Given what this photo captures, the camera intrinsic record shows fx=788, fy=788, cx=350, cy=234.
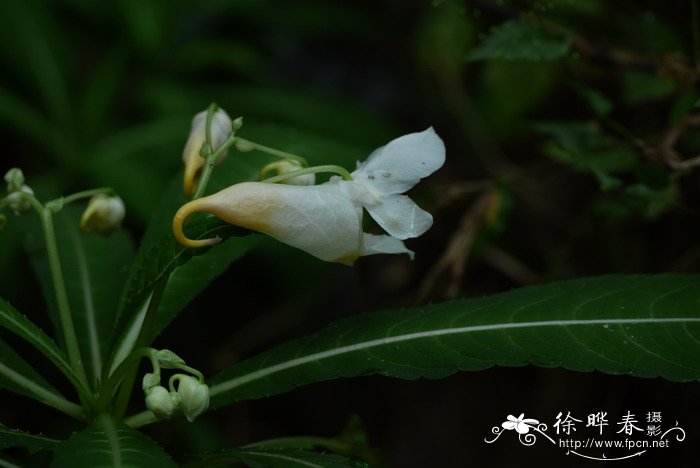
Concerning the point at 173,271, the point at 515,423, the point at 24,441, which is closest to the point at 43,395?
the point at 24,441

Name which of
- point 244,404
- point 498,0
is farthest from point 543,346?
point 244,404

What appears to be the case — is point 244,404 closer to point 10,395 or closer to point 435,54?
point 10,395

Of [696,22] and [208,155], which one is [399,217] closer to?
[208,155]

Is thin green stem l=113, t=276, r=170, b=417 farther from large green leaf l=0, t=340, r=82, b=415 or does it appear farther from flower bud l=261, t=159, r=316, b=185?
flower bud l=261, t=159, r=316, b=185

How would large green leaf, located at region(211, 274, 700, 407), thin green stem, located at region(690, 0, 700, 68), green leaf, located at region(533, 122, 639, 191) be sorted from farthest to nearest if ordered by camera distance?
1. green leaf, located at region(533, 122, 639, 191)
2. thin green stem, located at region(690, 0, 700, 68)
3. large green leaf, located at region(211, 274, 700, 407)

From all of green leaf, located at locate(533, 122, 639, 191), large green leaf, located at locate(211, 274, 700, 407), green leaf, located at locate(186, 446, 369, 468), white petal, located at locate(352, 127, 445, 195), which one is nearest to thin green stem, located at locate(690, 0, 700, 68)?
green leaf, located at locate(533, 122, 639, 191)

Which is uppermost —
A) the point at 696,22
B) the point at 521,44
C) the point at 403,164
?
the point at 696,22
